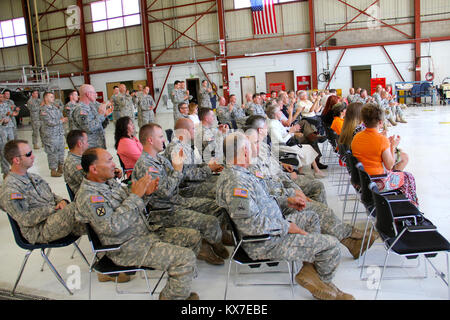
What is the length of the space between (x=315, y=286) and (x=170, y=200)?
1.33 metres

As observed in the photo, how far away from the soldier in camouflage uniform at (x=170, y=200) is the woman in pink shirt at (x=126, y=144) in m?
1.11

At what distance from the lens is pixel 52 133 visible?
7.23m

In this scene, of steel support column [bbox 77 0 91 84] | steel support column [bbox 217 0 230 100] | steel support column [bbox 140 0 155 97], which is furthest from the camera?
steel support column [bbox 77 0 91 84]

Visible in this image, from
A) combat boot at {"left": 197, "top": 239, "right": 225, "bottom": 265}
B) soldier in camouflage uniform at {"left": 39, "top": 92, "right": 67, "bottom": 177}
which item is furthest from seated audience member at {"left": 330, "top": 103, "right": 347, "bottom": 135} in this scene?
soldier in camouflage uniform at {"left": 39, "top": 92, "right": 67, "bottom": 177}

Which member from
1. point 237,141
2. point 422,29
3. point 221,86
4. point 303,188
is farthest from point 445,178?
point 221,86

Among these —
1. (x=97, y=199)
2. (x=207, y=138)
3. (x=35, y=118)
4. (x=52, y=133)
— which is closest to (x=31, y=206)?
(x=97, y=199)

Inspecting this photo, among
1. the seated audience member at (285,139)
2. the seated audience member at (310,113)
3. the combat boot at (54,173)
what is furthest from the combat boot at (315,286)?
the combat boot at (54,173)

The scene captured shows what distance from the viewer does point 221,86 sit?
1822 centimetres

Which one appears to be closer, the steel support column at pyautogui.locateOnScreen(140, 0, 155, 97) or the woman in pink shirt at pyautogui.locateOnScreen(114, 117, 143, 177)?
the woman in pink shirt at pyautogui.locateOnScreen(114, 117, 143, 177)

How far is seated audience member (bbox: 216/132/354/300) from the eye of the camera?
7.98 ft

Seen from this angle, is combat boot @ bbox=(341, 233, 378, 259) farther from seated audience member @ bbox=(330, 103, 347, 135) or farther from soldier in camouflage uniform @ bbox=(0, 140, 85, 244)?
seated audience member @ bbox=(330, 103, 347, 135)

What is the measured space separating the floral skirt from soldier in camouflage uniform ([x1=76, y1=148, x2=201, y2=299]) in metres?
1.87

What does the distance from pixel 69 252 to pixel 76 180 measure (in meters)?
0.77

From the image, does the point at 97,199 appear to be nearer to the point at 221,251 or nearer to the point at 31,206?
the point at 31,206
